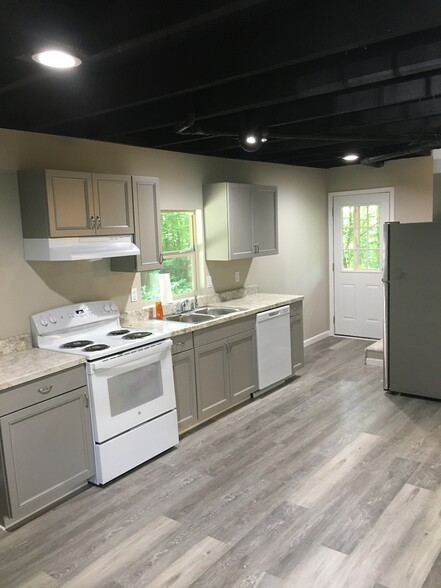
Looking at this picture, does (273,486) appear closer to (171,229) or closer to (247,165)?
(171,229)

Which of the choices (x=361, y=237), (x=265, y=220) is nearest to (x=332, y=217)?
(x=361, y=237)

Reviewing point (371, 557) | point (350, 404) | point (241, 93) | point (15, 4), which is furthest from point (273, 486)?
point (15, 4)

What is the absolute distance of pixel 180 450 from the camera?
3820 mm

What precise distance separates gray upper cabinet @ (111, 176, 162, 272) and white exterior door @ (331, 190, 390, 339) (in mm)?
3560

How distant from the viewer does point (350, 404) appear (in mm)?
4574

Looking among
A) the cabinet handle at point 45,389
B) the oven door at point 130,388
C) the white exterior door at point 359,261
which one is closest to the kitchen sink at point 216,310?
the oven door at point 130,388

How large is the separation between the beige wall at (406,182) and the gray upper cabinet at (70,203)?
3897mm

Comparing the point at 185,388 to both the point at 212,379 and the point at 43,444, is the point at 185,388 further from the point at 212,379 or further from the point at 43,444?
the point at 43,444

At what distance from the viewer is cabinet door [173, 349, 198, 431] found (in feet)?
12.9

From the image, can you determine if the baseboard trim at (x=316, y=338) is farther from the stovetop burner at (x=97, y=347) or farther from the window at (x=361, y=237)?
the stovetop burner at (x=97, y=347)

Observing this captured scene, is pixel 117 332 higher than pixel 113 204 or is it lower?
lower

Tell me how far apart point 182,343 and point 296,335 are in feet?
5.88

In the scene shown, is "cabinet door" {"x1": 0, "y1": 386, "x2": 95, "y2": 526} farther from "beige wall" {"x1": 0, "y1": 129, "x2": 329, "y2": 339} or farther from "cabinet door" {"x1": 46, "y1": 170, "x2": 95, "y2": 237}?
"cabinet door" {"x1": 46, "y1": 170, "x2": 95, "y2": 237}

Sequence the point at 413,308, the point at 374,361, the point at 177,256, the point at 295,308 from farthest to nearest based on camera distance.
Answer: the point at 374,361
the point at 295,308
the point at 177,256
the point at 413,308
